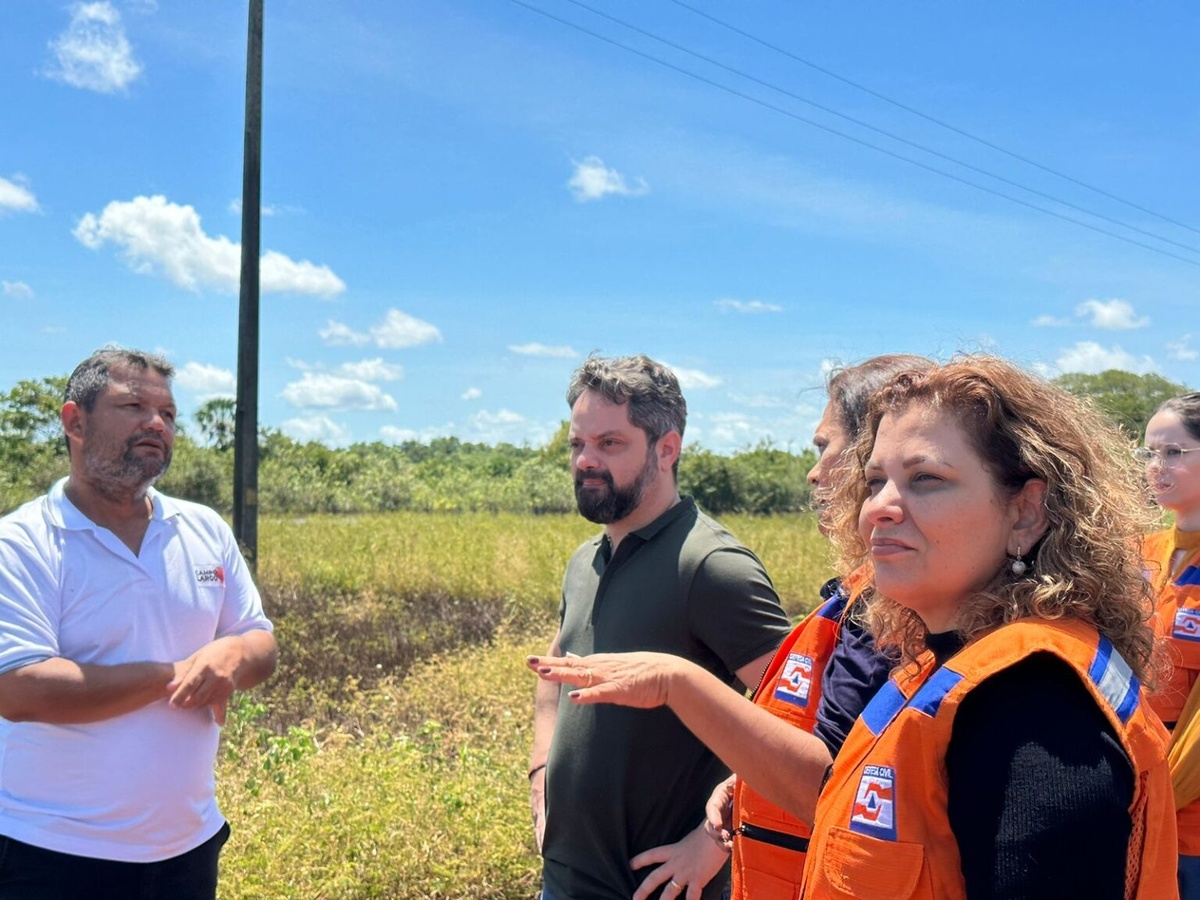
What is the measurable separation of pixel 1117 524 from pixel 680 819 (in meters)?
1.55

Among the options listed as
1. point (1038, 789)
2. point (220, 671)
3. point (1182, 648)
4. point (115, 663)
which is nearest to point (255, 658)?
point (220, 671)

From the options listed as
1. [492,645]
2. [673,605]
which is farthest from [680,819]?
[492,645]

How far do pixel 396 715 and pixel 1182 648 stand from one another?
5298 mm

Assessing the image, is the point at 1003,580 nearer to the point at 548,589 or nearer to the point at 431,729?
the point at 431,729

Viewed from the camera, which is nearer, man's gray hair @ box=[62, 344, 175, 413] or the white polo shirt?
the white polo shirt

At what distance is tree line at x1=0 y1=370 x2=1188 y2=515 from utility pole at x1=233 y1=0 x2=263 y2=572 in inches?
249

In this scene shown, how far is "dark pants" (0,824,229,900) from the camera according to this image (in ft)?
8.64

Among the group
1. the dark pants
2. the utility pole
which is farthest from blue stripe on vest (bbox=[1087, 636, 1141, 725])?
the utility pole

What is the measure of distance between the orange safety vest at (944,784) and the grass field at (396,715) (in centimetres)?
317

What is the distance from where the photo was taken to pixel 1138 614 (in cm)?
141

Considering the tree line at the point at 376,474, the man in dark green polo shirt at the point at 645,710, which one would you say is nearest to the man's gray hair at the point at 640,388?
the man in dark green polo shirt at the point at 645,710

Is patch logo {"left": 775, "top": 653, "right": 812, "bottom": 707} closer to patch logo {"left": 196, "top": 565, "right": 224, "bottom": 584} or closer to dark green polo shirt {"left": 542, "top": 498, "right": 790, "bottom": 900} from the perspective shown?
dark green polo shirt {"left": 542, "top": 498, "right": 790, "bottom": 900}

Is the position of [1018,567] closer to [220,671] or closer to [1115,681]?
[1115,681]

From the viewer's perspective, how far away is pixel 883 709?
140cm
